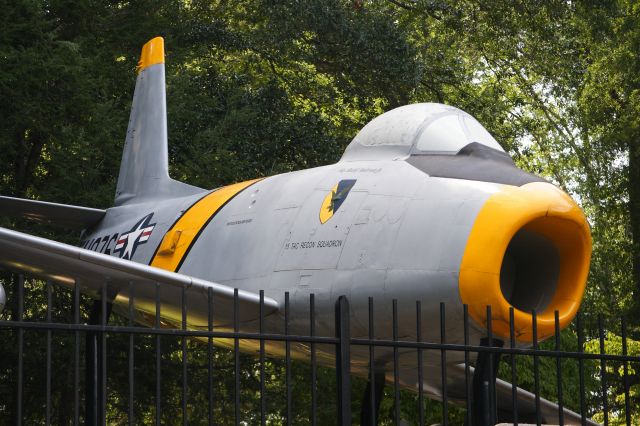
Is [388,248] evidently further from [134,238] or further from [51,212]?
[51,212]

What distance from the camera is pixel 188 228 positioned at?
9.88 metres

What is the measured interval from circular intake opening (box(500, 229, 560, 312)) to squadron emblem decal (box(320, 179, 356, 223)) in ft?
4.39

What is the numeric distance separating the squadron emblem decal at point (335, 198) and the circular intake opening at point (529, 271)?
4.39 feet

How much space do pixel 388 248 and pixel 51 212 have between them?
578cm

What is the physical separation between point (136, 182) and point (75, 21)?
22.1 ft

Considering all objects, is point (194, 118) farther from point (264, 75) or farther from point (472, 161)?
point (472, 161)

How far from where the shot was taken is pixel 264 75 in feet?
77.7

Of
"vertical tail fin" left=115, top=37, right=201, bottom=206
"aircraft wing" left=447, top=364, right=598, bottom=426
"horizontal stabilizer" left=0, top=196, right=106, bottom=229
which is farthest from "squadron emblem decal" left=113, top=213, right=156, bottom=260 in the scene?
"aircraft wing" left=447, top=364, right=598, bottom=426

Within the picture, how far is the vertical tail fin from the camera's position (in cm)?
1277

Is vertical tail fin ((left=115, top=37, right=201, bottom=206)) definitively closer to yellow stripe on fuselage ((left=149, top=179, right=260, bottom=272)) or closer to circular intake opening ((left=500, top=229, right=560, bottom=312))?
yellow stripe on fuselage ((left=149, top=179, right=260, bottom=272))

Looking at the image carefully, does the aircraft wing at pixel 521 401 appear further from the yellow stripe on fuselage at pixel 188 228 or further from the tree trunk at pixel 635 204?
the tree trunk at pixel 635 204

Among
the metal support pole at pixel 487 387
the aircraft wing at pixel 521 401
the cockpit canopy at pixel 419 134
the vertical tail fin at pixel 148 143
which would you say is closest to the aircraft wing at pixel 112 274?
the cockpit canopy at pixel 419 134

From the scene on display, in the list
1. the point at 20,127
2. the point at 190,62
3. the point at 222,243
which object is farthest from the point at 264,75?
the point at 222,243

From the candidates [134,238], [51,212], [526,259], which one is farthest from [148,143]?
[526,259]
